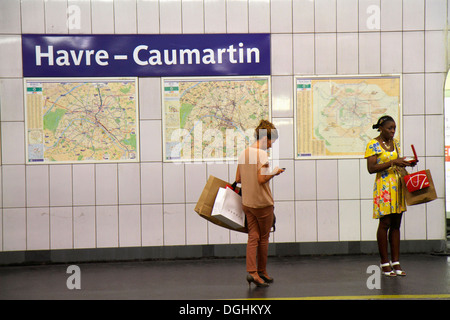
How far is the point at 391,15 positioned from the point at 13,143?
5354 millimetres

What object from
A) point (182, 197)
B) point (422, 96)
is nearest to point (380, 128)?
point (422, 96)

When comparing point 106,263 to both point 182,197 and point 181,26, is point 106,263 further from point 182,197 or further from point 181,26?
point 181,26

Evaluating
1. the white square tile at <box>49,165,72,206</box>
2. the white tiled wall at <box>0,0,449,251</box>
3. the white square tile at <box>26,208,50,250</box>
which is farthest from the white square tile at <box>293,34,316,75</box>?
the white square tile at <box>26,208,50,250</box>

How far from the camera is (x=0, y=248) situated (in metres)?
6.67

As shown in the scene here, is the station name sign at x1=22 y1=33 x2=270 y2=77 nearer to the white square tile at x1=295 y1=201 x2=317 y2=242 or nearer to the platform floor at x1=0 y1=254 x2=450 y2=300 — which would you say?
the white square tile at x1=295 y1=201 x2=317 y2=242

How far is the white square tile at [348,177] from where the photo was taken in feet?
22.6

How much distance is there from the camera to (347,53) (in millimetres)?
6859

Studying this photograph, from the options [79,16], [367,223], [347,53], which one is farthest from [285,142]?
[79,16]

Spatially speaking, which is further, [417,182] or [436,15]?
[436,15]

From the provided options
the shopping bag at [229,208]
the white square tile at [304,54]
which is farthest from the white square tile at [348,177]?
the shopping bag at [229,208]

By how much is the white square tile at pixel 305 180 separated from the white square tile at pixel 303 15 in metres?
1.82

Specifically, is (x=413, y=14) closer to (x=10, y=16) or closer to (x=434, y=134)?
(x=434, y=134)

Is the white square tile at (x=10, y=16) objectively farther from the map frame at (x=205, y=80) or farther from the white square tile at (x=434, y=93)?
the white square tile at (x=434, y=93)

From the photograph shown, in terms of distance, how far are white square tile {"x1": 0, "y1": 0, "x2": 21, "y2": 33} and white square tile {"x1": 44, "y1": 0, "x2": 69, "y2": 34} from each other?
1.22ft
